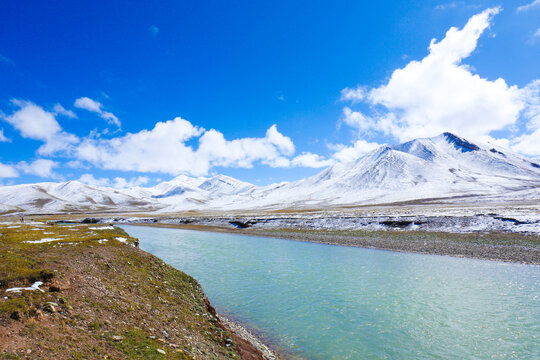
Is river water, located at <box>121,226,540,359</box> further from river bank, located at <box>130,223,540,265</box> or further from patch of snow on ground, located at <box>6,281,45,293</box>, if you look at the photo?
patch of snow on ground, located at <box>6,281,45,293</box>

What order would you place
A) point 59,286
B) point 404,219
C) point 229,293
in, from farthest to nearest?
point 404,219
point 229,293
point 59,286

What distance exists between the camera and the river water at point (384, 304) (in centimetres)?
1791

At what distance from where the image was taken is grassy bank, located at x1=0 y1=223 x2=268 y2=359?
9.16 metres

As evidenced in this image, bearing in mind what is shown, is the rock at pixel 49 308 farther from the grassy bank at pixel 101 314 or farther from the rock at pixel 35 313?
the rock at pixel 35 313

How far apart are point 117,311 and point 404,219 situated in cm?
7268

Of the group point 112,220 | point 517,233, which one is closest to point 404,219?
point 517,233

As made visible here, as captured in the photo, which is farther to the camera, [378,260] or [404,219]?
[404,219]

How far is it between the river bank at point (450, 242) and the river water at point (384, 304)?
4718 mm

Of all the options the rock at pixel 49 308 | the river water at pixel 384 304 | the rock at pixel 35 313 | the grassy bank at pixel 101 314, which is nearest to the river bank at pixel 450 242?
the river water at pixel 384 304

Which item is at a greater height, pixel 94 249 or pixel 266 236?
pixel 94 249

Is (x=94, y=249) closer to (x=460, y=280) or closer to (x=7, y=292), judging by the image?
(x=7, y=292)

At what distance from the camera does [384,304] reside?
81.0 feet

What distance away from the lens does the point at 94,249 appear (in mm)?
20672

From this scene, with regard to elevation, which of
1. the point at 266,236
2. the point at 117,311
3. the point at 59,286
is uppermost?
the point at 59,286
